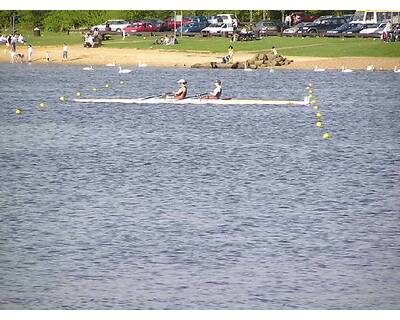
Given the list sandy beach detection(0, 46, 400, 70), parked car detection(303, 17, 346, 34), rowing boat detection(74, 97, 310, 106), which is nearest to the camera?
rowing boat detection(74, 97, 310, 106)

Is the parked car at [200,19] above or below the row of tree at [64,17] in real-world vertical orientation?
below

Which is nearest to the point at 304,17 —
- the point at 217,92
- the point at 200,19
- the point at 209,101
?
the point at 200,19

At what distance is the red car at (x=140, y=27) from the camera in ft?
183

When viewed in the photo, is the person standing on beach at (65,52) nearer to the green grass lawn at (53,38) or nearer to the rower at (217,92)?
the green grass lawn at (53,38)

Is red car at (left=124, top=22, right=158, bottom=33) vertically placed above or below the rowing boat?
above

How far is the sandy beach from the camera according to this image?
58.9 m

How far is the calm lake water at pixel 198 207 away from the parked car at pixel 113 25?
4.35 meters

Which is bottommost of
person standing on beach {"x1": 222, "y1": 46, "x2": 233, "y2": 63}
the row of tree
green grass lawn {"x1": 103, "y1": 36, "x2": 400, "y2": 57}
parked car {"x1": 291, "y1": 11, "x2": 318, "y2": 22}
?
person standing on beach {"x1": 222, "y1": 46, "x2": 233, "y2": 63}

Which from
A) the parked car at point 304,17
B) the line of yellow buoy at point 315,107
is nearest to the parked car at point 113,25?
the parked car at point 304,17

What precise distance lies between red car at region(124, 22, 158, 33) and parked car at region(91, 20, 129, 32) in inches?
12.4

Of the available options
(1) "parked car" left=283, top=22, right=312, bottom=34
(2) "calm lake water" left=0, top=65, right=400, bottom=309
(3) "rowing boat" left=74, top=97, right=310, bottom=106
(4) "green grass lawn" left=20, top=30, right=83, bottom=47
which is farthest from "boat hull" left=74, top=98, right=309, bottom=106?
(1) "parked car" left=283, top=22, right=312, bottom=34

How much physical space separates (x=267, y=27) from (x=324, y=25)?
2789 mm

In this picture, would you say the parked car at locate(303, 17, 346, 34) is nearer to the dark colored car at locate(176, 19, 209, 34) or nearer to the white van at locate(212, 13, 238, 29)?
the white van at locate(212, 13, 238, 29)
